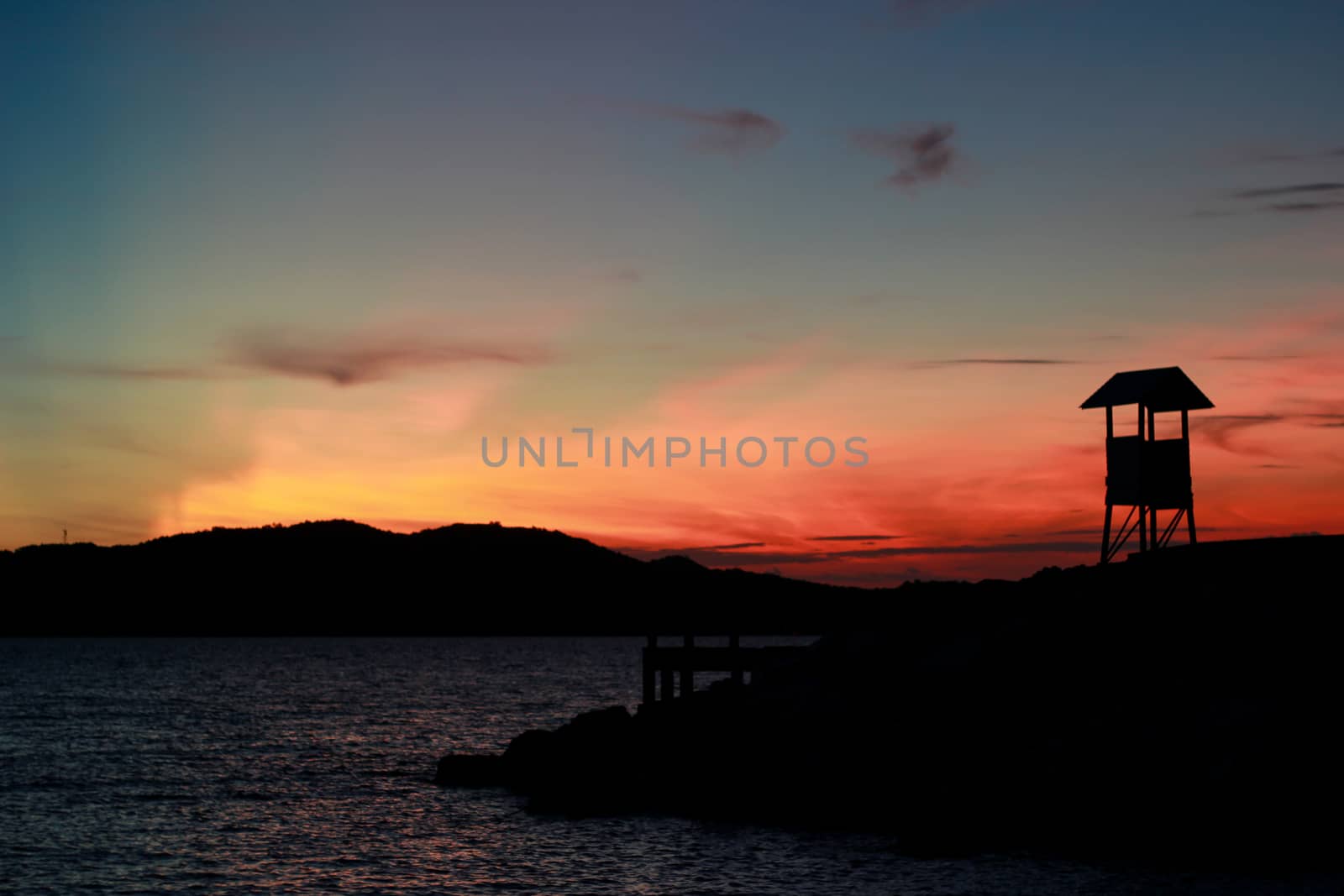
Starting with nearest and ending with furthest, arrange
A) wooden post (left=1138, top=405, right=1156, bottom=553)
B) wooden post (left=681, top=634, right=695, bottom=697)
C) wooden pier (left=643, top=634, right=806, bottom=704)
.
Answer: wooden post (left=1138, top=405, right=1156, bottom=553) < wooden pier (left=643, top=634, right=806, bottom=704) < wooden post (left=681, top=634, right=695, bottom=697)

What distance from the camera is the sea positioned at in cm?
2016

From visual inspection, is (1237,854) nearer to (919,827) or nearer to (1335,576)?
(919,827)

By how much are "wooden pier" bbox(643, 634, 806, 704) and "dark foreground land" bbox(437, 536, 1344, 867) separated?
2951 mm

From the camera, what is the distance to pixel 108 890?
21.8 meters

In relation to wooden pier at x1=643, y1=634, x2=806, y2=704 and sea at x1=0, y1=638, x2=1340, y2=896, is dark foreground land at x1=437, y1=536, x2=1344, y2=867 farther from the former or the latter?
wooden pier at x1=643, y1=634, x2=806, y2=704

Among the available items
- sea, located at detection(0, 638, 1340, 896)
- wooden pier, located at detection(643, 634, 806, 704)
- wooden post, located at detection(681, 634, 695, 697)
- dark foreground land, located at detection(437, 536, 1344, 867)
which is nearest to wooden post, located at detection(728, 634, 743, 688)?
wooden pier, located at detection(643, 634, 806, 704)

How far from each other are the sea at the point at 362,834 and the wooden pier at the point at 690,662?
5470 mm

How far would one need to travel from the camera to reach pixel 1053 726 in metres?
22.8

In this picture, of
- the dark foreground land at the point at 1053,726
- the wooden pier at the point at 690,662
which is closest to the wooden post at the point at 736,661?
the wooden pier at the point at 690,662

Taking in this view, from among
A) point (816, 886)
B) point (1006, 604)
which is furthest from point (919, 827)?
point (1006, 604)

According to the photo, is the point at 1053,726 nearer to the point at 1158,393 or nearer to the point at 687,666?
the point at 1158,393

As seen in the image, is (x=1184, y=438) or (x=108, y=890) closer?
(x=108, y=890)

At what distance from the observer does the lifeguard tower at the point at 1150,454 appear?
84.3ft

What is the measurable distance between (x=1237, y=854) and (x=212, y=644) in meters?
198
